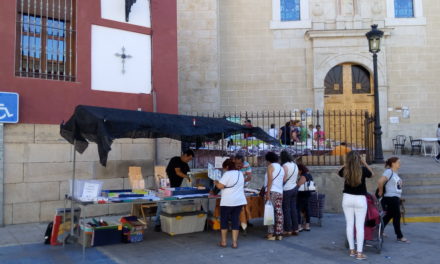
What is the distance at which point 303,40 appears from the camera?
17.9m

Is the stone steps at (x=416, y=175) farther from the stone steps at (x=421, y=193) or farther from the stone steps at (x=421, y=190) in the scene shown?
the stone steps at (x=421, y=190)

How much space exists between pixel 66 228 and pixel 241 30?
13.4 m

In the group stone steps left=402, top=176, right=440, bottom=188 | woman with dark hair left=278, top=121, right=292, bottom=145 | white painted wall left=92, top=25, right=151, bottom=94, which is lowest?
stone steps left=402, top=176, right=440, bottom=188

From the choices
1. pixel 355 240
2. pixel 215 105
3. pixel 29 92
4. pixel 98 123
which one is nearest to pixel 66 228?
pixel 98 123

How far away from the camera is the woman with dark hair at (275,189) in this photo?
7280 millimetres

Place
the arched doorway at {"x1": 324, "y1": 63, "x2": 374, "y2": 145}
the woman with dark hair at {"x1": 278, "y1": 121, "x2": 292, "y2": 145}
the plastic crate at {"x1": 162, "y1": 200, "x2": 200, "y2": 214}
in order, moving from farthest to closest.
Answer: the arched doorway at {"x1": 324, "y1": 63, "x2": 374, "y2": 145} → the woman with dark hair at {"x1": 278, "y1": 121, "x2": 292, "y2": 145} → the plastic crate at {"x1": 162, "y1": 200, "x2": 200, "y2": 214}

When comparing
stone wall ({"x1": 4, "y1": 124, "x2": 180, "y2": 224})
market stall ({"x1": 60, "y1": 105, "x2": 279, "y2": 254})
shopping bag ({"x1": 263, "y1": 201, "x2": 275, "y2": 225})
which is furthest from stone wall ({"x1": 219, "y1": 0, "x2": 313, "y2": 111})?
shopping bag ({"x1": 263, "y1": 201, "x2": 275, "y2": 225})

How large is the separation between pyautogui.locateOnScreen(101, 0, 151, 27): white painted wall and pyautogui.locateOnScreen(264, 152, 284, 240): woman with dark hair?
5.29 metres

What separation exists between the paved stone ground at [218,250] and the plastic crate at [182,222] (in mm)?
137

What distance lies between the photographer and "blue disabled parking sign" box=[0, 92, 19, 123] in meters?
8.19

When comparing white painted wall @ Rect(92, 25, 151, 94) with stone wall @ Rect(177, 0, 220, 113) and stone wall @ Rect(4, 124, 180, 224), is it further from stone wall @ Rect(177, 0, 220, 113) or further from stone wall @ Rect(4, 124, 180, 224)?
stone wall @ Rect(177, 0, 220, 113)

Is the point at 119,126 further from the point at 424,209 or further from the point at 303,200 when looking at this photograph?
the point at 424,209

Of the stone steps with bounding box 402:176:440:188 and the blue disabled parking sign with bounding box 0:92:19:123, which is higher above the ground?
the blue disabled parking sign with bounding box 0:92:19:123

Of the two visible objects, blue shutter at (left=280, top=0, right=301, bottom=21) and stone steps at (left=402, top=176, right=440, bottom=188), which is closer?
stone steps at (left=402, top=176, right=440, bottom=188)
